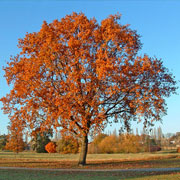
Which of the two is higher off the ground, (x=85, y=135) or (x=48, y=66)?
(x=48, y=66)

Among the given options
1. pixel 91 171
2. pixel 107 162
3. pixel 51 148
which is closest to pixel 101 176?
pixel 91 171

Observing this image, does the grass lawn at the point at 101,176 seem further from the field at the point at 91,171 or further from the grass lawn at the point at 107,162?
the grass lawn at the point at 107,162

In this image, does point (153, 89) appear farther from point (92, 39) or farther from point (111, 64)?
point (92, 39)

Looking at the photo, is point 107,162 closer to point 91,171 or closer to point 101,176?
point 91,171

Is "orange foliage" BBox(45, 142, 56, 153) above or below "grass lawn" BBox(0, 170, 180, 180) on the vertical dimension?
below

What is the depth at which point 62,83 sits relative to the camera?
854 inches

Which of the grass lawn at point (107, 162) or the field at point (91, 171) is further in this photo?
the grass lawn at point (107, 162)

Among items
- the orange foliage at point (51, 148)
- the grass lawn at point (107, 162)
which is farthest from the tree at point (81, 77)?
the orange foliage at point (51, 148)

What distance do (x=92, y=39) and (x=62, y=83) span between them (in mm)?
5089

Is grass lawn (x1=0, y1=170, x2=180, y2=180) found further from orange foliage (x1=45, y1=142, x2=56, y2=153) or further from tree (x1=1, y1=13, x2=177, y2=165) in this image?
orange foliage (x1=45, y1=142, x2=56, y2=153)

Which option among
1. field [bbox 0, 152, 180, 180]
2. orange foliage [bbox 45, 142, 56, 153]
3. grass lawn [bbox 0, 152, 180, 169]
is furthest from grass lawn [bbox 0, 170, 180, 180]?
orange foliage [bbox 45, 142, 56, 153]

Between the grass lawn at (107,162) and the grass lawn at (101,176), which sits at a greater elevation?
the grass lawn at (101,176)

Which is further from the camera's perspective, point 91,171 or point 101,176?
point 91,171

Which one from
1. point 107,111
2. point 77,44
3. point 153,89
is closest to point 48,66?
point 77,44
